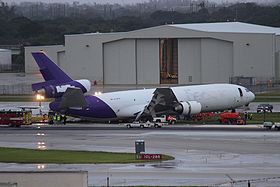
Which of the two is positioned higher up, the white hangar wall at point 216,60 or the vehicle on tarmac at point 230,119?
the white hangar wall at point 216,60

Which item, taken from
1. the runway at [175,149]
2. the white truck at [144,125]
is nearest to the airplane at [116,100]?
the runway at [175,149]

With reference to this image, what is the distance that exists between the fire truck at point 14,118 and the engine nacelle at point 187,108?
13.4 meters

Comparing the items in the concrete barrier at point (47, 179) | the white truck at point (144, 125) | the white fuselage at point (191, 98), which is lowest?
the white truck at point (144, 125)

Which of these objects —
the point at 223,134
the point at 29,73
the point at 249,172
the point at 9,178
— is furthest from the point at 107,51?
the point at 9,178

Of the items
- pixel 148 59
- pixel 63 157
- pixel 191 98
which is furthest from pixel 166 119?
pixel 148 59

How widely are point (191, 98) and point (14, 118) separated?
1640 centimetres

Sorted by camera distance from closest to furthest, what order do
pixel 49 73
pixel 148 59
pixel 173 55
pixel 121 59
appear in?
pixel 49 73, pixel 121 59, pixel 148 59, pixel 173 55

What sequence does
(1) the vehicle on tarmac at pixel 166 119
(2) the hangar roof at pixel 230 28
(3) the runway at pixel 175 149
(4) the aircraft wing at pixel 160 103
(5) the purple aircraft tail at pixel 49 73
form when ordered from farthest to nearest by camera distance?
(2) the hangar roof at pixel 230 28, (5) the purple aircraft tail at pixel 49 73, (4) the aircraft wing at pixel 160 103, (1) the vehicle on tarmac at pixel 166 119, (3) the runway at pixel 175 149

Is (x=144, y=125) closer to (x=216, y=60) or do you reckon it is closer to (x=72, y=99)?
(x=72, y=99)

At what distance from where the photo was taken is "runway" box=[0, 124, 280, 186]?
45.3m

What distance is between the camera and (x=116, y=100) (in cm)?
8050

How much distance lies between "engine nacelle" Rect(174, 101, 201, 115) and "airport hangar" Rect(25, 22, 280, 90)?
1670 inches

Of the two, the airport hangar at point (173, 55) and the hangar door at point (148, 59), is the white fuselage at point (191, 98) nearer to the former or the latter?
the airport hangar at point (173, 55)

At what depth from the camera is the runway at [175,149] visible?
4528 centimetres
